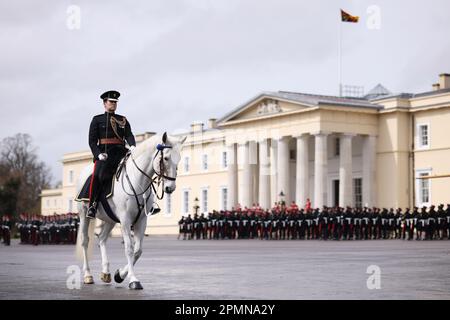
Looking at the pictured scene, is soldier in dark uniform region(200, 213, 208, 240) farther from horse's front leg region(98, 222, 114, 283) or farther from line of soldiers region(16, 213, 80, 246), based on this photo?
horse's front leg region(98, 222, 114, 283)

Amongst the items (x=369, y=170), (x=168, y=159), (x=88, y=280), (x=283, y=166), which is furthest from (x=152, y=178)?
(x=283, y=166)

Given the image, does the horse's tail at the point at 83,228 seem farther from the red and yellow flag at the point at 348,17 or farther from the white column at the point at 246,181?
the white column at the point at 246,181

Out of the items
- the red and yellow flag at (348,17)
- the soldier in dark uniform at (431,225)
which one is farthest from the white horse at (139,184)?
the red and yellow flag at (348,17)

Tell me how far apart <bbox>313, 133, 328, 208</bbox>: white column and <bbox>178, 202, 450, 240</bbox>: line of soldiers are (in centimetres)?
816

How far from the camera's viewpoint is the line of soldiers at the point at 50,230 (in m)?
50.6

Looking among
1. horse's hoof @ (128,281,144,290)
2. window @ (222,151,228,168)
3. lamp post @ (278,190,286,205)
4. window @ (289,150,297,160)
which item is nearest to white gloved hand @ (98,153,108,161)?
horse's hoof @ (128,281,144,290)

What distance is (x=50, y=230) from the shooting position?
168 feet

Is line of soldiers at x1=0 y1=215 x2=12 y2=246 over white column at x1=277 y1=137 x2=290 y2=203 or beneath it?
beneath

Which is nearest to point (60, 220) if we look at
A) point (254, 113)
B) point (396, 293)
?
point (254, 113)

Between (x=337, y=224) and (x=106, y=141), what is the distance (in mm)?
34004

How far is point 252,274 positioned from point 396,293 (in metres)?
4.75

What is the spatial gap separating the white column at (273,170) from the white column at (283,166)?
4.99ft

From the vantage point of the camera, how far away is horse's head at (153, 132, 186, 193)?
40.6 feet
